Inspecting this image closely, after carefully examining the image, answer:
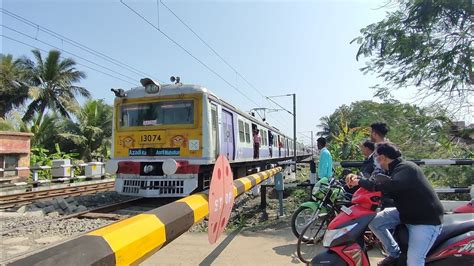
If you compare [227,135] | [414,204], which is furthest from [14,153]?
[414,204]

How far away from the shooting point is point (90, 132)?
86.8 feet

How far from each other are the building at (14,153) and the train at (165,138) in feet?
29.6

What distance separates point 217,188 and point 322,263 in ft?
3.64

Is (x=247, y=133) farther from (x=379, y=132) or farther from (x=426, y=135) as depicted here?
(x=379, y=132)

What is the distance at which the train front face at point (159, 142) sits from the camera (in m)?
9.48

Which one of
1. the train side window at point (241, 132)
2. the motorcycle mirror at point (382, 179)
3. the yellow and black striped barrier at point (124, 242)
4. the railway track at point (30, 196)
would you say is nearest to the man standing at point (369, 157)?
the motorcycle mirror at point (382, 179)

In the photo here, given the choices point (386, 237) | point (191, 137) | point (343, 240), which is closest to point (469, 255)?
point (386, 237)

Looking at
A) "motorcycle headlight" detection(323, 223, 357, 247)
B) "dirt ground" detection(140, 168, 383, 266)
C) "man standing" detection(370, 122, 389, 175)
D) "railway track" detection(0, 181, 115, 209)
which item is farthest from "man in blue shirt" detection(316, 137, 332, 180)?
"railway track" detection(0, 181, 115, 209)

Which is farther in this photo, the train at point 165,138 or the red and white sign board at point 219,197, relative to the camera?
the train at point 165,138

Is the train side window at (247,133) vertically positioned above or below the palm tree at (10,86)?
below

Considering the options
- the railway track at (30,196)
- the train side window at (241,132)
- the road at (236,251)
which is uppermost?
the train side window at (241,132)

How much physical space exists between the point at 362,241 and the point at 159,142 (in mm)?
7108

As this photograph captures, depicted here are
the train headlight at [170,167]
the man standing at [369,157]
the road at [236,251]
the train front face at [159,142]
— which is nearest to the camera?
the road at [236,251]

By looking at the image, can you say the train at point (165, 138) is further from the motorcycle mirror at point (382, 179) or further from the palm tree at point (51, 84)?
the palm tree at point (51, 84)
